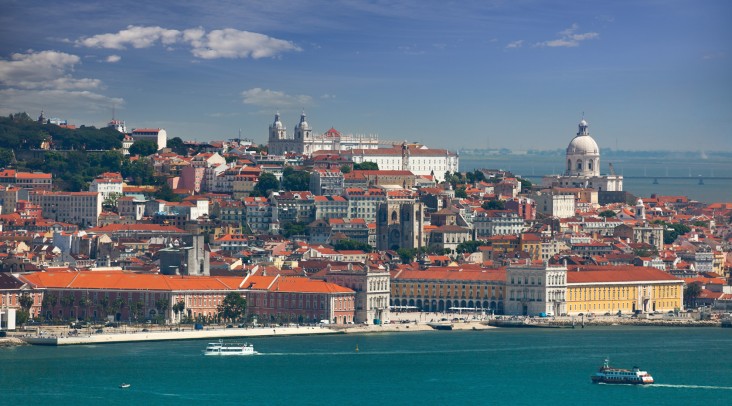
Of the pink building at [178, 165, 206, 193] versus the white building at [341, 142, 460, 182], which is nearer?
the pink building at [178, 165, 206, 193]

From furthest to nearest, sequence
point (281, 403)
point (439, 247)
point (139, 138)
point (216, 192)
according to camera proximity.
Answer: point (139, 138), point (216, 192), point (439, 247), point (281, 403)

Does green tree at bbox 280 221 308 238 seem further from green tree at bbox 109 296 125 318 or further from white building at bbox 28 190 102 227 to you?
green tree at bbox 109 296 125 318

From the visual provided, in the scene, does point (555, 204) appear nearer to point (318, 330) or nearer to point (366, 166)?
point (366, 166)

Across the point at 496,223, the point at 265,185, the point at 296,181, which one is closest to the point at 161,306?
the point at 265,185

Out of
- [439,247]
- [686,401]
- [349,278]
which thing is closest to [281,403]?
[686,401]

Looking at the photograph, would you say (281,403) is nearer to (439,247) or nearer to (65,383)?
(65,383)

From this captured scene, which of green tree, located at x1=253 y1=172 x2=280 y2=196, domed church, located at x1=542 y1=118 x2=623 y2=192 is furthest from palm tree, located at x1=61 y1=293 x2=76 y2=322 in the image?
domed church, located at x1=542 y1=118 x2=623 y2=192
